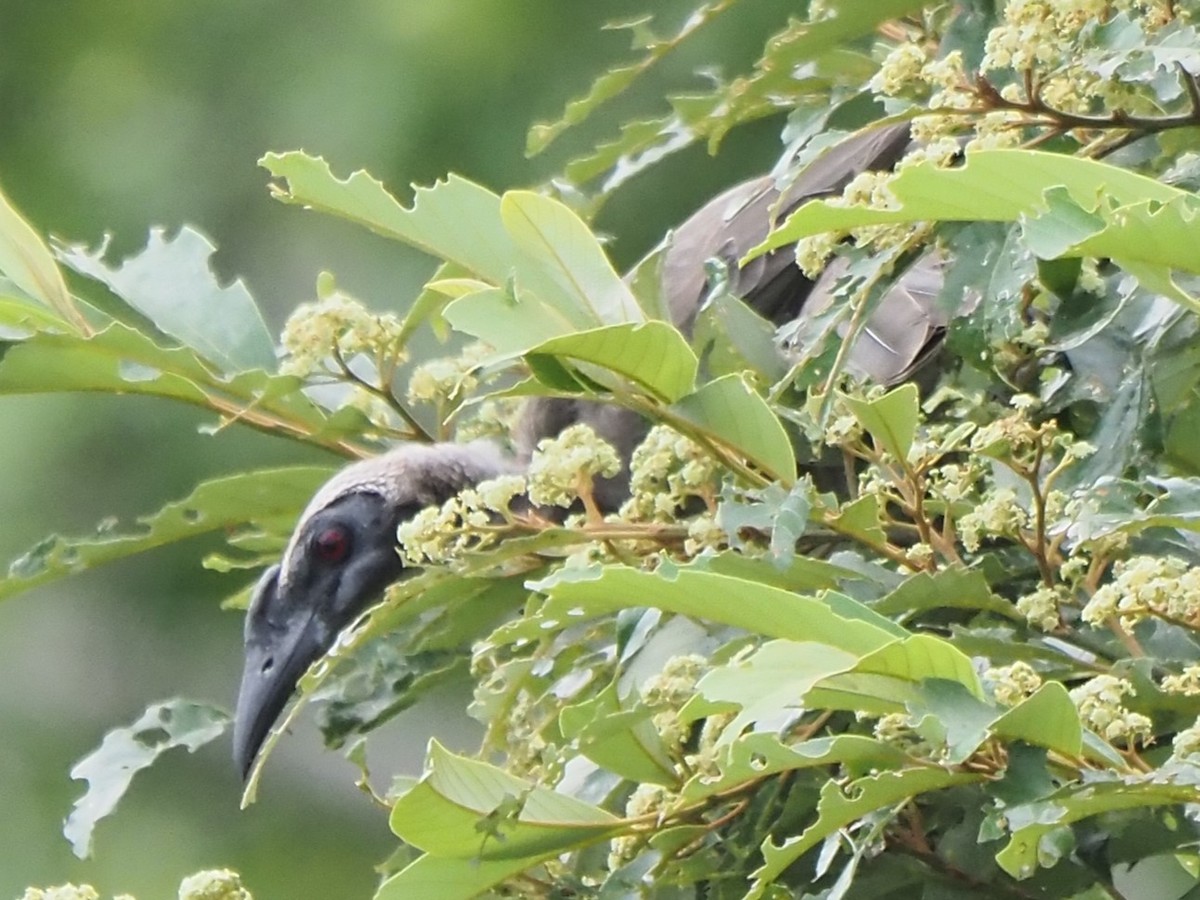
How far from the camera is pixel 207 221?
3.98 metres

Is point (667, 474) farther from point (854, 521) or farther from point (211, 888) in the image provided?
point (211, 888)

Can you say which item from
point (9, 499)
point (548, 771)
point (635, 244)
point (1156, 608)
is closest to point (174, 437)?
point (9, 499)

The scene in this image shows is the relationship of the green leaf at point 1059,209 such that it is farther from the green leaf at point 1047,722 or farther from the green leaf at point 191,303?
the green leaf at point 191,303

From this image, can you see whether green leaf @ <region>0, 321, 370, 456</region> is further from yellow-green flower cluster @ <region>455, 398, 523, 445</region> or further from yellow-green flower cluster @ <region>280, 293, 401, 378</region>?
yellow-green flower cluster @ <region>455, 398, 523, 445</region>

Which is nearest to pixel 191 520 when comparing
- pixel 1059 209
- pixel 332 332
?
pixel 332 332

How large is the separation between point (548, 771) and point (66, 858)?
3199mm

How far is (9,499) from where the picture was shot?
3621 millimetres

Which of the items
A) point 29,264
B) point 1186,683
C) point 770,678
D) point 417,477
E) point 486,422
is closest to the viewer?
point 770,678

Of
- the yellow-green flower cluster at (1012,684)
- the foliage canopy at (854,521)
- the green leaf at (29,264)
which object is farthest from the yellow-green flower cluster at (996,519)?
the green leaf at (29,264)

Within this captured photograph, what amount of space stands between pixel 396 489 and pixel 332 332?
936mm

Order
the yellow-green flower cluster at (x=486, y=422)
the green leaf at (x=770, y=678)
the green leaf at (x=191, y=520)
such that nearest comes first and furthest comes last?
the green leaf at (x=770, y=678) < the green leaf at (x=191, y=520) < the yellow-green flower cluster at (x=486, y=422)

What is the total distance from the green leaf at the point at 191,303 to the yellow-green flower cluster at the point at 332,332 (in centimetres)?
11

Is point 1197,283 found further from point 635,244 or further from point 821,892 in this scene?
point 635,244

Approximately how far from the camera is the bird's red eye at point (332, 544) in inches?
73.4
